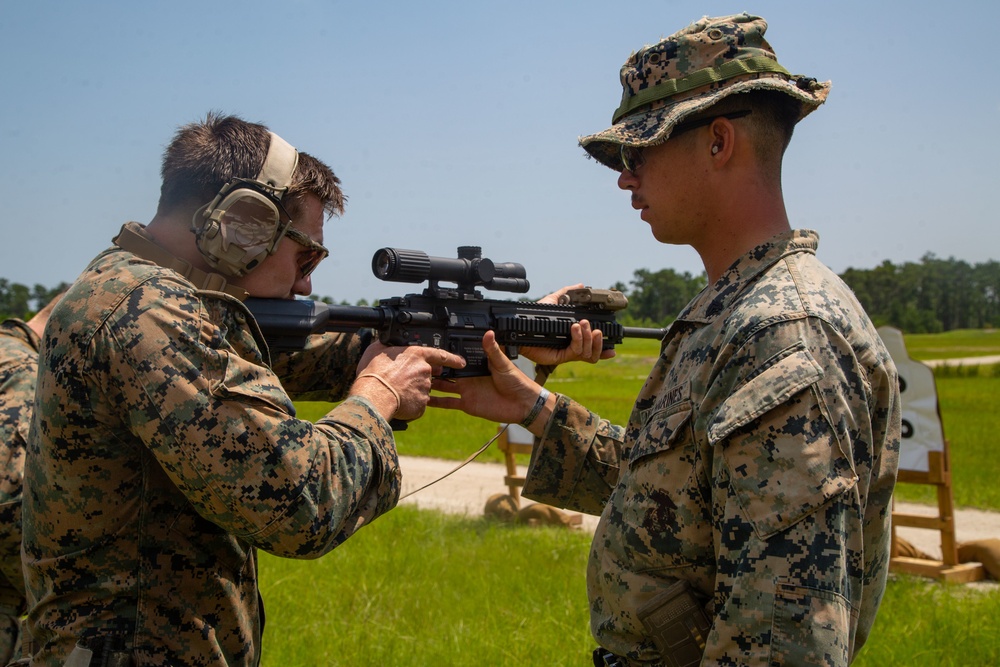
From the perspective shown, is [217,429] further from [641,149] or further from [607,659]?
[641,149]

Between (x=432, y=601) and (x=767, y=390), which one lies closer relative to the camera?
(x=767, y=390)

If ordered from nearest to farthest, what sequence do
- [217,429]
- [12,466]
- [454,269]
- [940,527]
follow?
[217,429], [12,466], [454,269], [940,527]

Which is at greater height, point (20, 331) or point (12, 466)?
point (20, 331)

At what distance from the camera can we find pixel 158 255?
2898 millimetres

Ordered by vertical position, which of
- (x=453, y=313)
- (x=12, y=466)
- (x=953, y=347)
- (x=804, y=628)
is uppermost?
(x=453, y=313)

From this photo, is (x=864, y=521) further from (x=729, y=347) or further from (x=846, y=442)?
(x=729, y=347)

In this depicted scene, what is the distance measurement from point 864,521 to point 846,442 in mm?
558

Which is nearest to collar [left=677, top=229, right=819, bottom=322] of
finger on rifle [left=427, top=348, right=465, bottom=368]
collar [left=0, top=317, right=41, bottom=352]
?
finger on rifle [left=427, top=348, right=465, bottom=368]

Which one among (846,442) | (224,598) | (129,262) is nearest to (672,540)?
(846,442)

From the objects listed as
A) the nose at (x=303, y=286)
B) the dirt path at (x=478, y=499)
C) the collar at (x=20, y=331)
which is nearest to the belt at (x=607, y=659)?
the nose at (x=303, y=286)

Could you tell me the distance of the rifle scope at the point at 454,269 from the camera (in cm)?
408

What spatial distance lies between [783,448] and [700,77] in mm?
1302

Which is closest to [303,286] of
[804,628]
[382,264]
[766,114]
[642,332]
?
[382,264]

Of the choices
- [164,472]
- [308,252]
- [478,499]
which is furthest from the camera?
[478,499]
